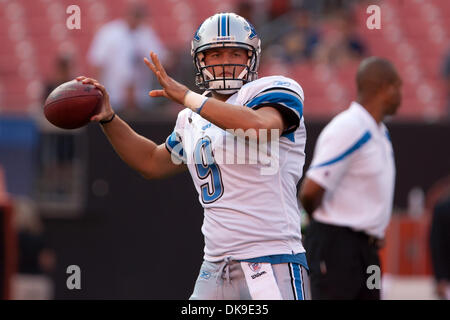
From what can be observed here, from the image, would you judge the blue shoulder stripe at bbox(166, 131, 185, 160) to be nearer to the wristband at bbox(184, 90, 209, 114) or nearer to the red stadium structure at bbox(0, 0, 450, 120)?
the wristband at bbox(184, 90, 209, 114)

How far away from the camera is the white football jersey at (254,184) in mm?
3912

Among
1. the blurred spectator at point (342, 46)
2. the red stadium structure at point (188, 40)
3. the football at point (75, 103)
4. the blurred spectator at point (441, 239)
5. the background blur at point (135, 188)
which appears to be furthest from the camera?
the red stadium structure at point (188, 40)

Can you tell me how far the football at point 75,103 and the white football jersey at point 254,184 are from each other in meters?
0.64

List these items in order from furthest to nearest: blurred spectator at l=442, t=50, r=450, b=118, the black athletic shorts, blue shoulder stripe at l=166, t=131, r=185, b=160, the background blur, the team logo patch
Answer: blurred spectator at l=442, t=50, r=450, b=118 < the background blur < the black athletic shorts < blue shoulder stripe at l=166, t=131, r=185, b=160 < the team logo patch

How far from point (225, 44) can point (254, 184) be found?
2.17ft

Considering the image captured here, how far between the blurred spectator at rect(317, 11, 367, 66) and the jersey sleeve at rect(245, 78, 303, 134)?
7347 mm

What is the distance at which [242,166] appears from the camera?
155 inches

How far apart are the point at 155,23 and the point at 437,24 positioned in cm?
440

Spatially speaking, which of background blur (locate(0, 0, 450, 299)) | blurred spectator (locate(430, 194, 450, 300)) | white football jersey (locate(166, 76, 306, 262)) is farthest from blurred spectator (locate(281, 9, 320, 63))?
white football jersey (locate(166, 76, 306, 262))

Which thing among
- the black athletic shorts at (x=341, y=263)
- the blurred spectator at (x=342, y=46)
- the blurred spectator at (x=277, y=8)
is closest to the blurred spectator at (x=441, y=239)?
the black athletic shorts at (x=341, y=263)

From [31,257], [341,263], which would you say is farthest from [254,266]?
[31,257]

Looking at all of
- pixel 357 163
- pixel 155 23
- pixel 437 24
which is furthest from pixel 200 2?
pixel 357 163

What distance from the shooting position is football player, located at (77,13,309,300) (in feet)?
12.6

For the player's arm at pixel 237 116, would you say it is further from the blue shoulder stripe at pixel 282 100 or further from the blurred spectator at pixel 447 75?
the blurred spectator at pixel 447 75
